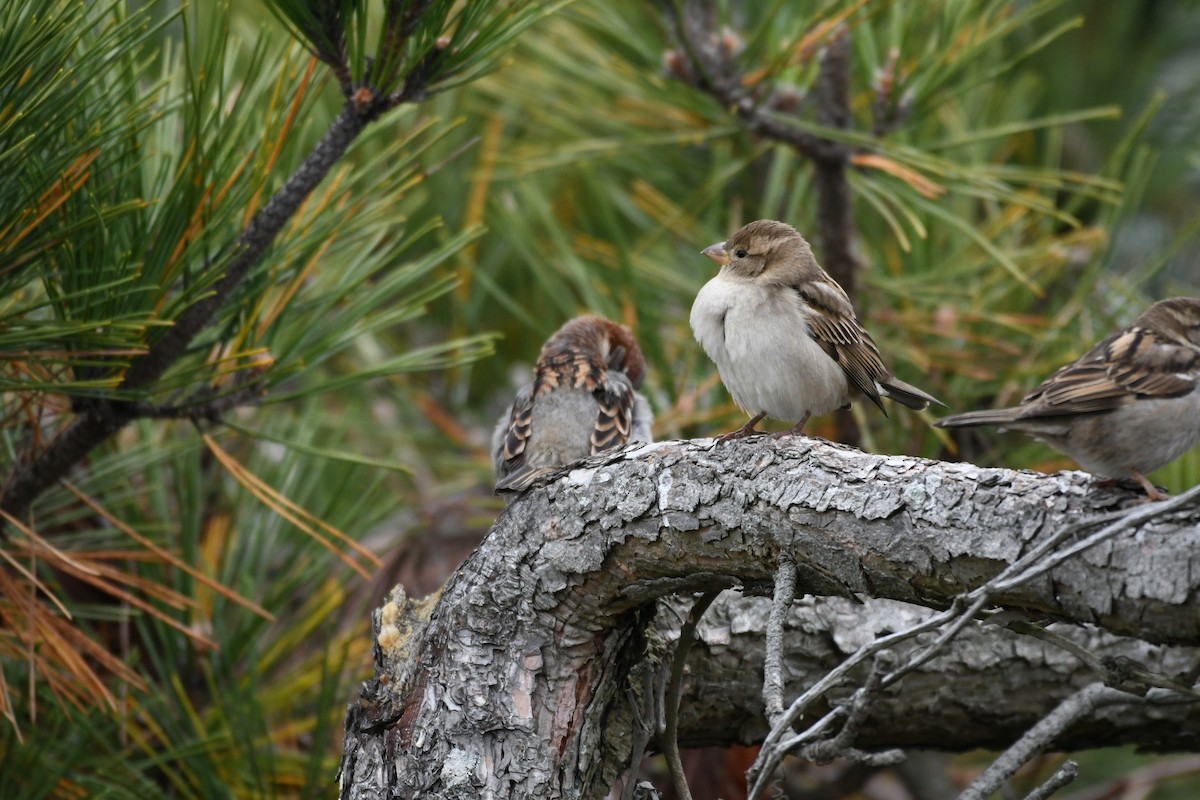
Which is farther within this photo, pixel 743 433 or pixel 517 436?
pixel 517 436

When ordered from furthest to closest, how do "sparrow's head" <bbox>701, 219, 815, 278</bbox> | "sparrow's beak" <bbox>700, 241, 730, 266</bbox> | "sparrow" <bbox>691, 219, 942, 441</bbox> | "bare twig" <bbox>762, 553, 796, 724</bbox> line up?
"sparrow's beak" <bbox>700, 241, 730, 266</bbox>
"sparrow's head" <bbox>701, 219, 815, 278</bbox>
"sparrow" <bbox>691, 219, 942, 441</bbox>
"bare twig" <bbox>762, 553, 796, 724</bbox>

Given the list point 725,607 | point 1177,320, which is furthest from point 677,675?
point 1177,320

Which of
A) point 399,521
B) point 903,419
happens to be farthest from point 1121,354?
point 399,521

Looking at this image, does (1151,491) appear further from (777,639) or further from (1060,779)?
(777,639)

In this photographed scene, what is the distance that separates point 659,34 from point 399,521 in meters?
1.97

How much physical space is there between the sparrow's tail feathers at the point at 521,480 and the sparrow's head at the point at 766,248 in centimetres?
75

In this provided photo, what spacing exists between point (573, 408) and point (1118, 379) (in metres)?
1.71

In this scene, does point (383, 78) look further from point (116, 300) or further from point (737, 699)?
point (737, 699)

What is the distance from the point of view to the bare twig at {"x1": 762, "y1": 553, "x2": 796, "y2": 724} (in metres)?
1.81

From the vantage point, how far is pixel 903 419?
3832mm

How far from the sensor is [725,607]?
2.89 m

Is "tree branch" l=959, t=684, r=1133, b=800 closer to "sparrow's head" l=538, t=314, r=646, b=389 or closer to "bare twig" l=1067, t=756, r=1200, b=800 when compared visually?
"bare twig" l=1067, t=756, r=1200, b=800

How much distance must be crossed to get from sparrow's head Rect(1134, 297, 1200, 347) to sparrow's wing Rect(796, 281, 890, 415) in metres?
0.70

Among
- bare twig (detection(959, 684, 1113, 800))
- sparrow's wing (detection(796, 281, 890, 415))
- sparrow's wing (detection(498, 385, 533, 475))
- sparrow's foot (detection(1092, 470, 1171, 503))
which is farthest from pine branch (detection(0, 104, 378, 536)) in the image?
bare twig (detection(959, 684, 1113, 800))
